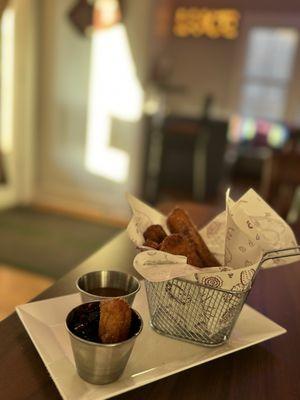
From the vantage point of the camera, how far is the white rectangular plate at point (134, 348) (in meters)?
0.58

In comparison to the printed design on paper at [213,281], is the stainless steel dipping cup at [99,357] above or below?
below

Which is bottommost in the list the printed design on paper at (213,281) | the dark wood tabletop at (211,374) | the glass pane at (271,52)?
the dark wood tabletop at (211,374)

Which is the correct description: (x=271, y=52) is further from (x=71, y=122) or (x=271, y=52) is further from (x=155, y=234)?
(x=155, y=234)

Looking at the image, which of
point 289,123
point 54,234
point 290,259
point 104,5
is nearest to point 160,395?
point 290,259

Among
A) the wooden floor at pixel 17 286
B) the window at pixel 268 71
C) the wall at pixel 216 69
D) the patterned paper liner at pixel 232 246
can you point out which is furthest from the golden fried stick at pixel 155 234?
the window at pixel 268 71

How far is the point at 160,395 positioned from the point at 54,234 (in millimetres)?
2539

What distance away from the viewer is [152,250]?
0.63 m

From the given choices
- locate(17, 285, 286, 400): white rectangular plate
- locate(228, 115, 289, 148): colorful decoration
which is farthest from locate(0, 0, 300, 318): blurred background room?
locate(228, 115, 289, 148): colorful decoration

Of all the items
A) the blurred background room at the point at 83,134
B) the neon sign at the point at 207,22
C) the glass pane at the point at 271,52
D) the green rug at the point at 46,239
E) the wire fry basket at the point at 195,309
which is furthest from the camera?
the glass pane at the point at 271,52

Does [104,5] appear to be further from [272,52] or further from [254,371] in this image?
[272,52]

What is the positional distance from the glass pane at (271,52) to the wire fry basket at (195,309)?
5.89 metres

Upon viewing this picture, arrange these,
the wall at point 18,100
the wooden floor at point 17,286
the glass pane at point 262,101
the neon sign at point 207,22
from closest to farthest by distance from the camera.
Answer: the wooden floor at point 17,286
the wall at point 18,100
the neon sign at point 207,22
the glass pane at point 262,101

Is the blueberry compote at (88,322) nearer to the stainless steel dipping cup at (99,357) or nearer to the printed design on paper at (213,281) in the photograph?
the stainless steel dipping cup at (99,357)

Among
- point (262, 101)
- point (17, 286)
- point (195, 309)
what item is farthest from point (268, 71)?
point (195, 309)
